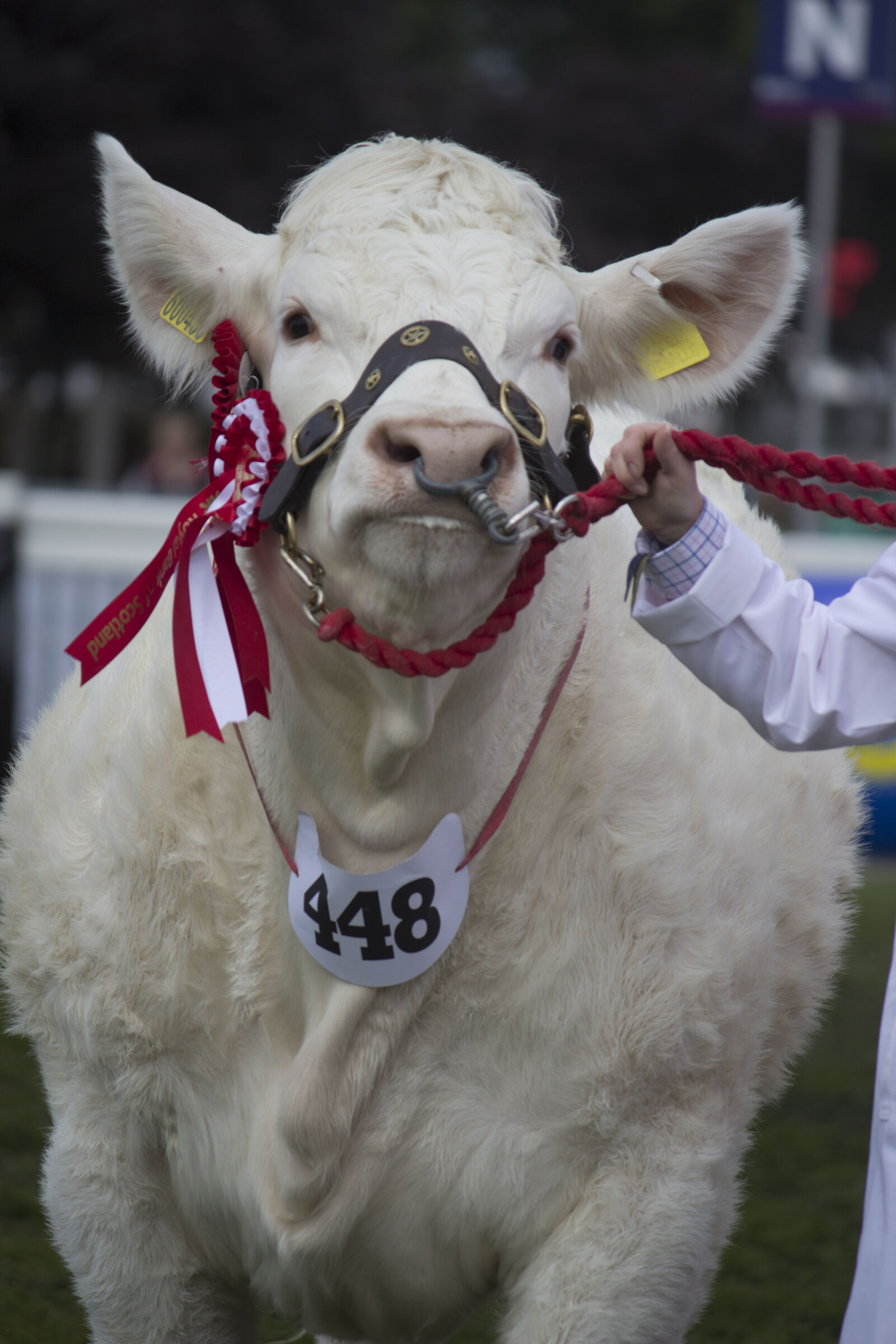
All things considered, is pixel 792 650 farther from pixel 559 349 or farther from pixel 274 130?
pixel 274 130

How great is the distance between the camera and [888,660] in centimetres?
204

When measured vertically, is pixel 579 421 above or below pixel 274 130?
below

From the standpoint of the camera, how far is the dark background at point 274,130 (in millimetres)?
12789

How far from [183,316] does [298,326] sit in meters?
0.41

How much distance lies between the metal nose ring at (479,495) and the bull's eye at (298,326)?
492 millimetres

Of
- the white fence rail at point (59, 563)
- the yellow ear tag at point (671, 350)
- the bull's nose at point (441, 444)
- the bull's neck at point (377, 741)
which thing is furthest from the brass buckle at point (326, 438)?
the white fence rail at point (59, 563)

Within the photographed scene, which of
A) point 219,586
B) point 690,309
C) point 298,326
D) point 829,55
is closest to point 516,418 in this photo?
point 298,326

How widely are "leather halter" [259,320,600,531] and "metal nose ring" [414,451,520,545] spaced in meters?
0.18

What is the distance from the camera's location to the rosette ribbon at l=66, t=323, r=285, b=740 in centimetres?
230

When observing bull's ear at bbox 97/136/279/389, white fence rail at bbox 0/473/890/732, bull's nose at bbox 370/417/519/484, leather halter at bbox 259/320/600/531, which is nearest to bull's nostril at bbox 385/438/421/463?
bull's nose at bbox 370/417/519/484

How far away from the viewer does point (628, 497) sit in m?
2.08

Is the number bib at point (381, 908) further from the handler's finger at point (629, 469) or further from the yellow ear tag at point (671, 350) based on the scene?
the yellow ear tag at point (671, 350)

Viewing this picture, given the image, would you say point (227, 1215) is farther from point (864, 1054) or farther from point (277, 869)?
point (864, 1054)

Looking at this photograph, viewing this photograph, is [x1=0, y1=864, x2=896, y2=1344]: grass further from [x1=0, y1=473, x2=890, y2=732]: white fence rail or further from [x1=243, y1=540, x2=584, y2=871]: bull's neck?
[x1=0, y1=473, x2=890, y2=732]: white fence rail
